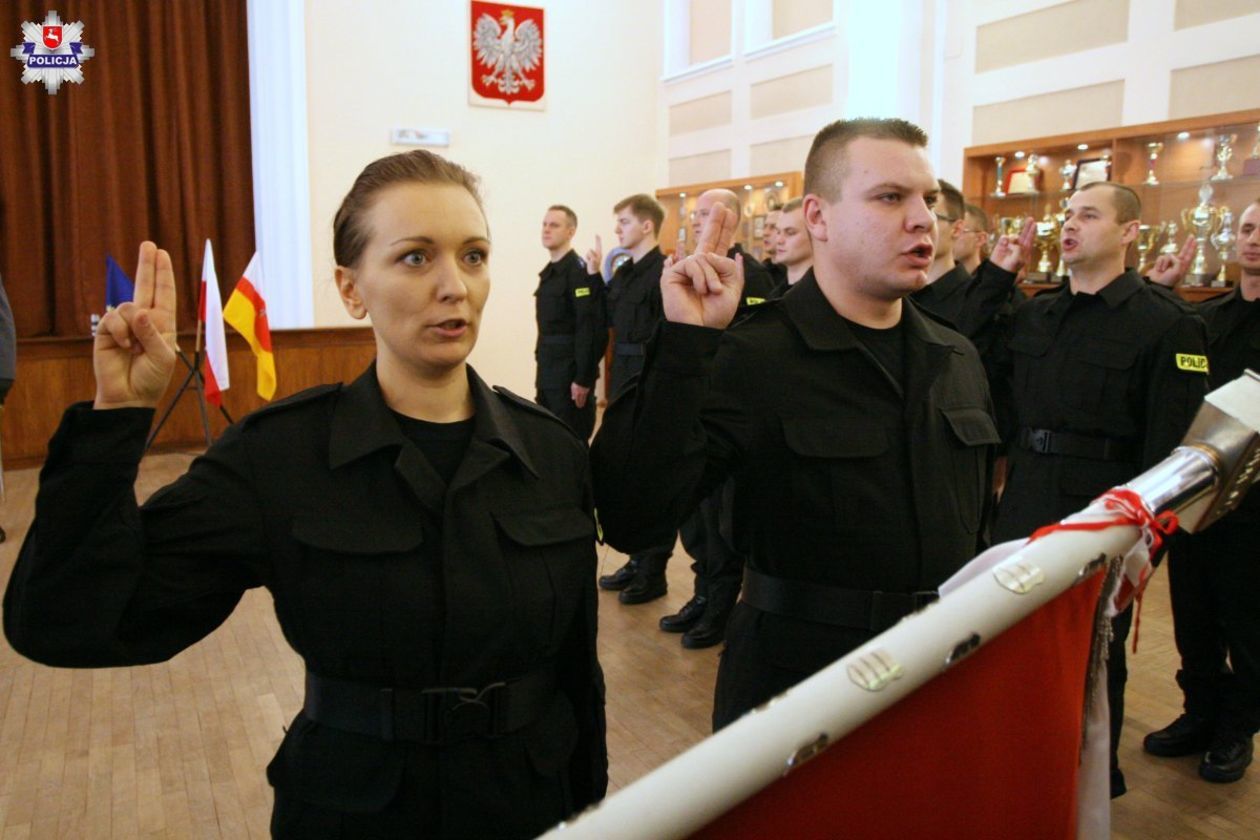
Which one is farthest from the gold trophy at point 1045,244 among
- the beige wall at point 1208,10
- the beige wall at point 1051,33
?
the beige wall at point 1208,10

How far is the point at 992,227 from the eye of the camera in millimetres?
6785

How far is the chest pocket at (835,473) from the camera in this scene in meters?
1.59

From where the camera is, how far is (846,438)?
161 centimetres

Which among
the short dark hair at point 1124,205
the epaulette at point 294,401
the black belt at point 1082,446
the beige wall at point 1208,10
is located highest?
the beige wall at point 1208,10

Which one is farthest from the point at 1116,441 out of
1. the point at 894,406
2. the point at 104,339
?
the point at 104,339

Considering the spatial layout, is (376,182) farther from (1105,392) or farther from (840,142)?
(1105,392)

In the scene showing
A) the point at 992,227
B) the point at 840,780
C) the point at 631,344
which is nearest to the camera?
the point at 840,780

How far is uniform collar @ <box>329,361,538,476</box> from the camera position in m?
1.16

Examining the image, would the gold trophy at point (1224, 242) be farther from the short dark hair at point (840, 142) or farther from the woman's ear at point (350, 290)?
the woman's ear at point (350, 290)

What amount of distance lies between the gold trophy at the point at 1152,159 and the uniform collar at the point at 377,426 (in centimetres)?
587

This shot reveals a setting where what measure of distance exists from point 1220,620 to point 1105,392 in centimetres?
84

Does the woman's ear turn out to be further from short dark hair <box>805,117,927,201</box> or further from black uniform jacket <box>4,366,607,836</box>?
short dark hair <box>805,117,927,201</box>

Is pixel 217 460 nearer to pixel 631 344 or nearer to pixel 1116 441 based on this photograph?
pixel 1116 441

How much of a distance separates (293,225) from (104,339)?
8432 mm
